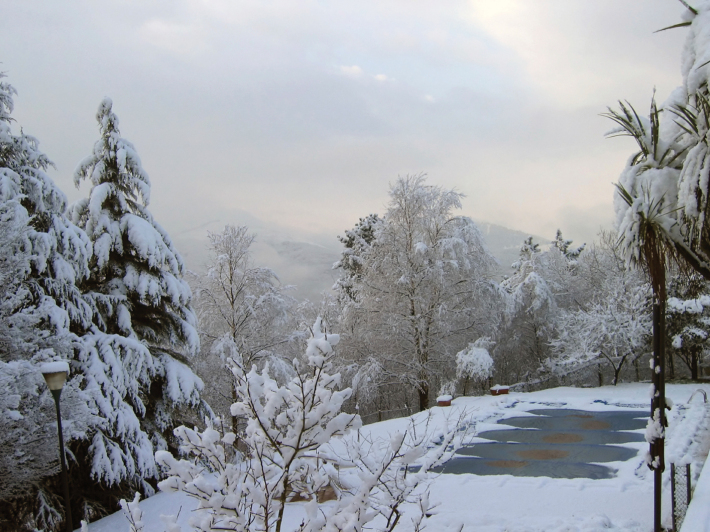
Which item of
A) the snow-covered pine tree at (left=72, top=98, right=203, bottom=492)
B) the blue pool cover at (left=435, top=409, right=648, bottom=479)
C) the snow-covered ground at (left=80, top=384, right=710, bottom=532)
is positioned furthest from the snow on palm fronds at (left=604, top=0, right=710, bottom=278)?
the snow-covered pine tree at (left=72, top=98, right=203, bottom=492)

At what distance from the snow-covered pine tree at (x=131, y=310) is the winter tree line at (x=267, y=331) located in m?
0.05

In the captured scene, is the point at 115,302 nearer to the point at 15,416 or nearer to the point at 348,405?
the point at 15,416

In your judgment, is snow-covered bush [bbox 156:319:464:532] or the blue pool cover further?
the blue pool cover

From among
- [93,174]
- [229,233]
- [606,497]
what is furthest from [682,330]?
[93,174]

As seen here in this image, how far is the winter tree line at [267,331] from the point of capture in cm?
330

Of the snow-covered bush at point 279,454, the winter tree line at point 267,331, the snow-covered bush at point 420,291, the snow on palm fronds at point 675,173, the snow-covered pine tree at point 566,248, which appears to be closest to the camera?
the snow-covered bush at point 279,454

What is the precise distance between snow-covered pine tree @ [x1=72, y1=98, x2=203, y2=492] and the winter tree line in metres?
0.05

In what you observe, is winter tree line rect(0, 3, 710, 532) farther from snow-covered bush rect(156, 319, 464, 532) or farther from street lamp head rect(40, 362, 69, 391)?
street lamp head rect(40, 362, 69, 391)

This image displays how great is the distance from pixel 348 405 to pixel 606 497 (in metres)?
23.6

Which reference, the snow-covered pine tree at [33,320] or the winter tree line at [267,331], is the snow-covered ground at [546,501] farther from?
the snow-covered pine tree at [33,320]

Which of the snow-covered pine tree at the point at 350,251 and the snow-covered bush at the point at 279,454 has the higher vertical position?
the snow-covered pine tree at the point at 350,251

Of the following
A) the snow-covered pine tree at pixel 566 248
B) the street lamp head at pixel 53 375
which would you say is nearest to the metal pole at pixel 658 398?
the street lamp head at pixel 53 375

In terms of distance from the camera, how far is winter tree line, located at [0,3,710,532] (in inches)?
A: 130

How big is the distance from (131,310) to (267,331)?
8527mm
